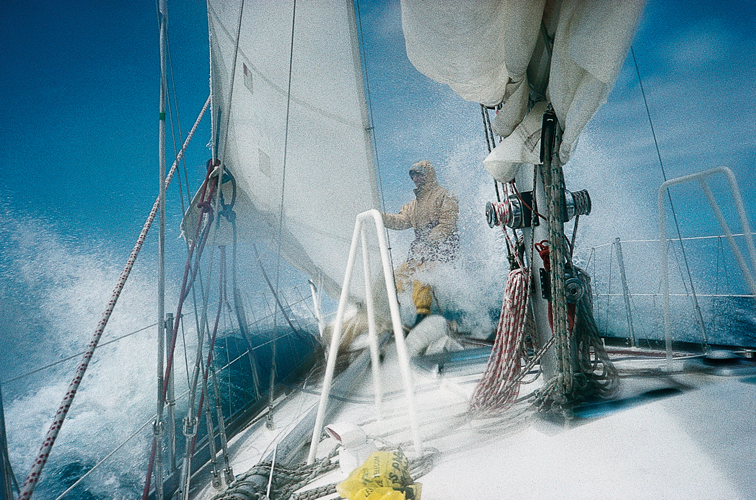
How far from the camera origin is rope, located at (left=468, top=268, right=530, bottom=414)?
53.4 inches

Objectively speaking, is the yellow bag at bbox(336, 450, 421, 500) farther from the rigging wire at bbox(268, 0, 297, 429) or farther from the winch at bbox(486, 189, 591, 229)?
the rigging wire at bbox(268, 0, 297, 429)

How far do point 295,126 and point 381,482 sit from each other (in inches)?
83.0

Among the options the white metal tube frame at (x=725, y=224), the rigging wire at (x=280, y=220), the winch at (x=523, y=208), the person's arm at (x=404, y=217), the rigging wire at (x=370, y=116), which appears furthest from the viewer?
the person's arm at (x=404, y=217)

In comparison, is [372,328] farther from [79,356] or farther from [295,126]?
[295,126]

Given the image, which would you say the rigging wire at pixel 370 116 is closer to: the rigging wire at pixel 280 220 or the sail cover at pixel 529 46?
the rigging wire at pixel 280 220

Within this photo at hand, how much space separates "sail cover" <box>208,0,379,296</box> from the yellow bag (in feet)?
4.30

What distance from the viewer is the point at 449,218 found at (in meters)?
3.11

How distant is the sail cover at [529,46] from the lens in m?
0.79

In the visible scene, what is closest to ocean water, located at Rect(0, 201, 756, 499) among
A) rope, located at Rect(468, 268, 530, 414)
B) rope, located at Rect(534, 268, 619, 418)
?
rope, located at Rect(468, 268, 530, 414)

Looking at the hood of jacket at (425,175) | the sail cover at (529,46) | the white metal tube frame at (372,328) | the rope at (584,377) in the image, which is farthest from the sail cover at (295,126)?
the rope at (584,377)

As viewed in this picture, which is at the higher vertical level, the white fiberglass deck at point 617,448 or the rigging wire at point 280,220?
the rigging wire at point 280,220

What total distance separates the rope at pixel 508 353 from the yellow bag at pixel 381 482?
0.70 metres

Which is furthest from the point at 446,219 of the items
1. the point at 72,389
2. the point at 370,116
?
the point at 72,389

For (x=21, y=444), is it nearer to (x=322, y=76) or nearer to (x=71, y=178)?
(x=71, y=178)
